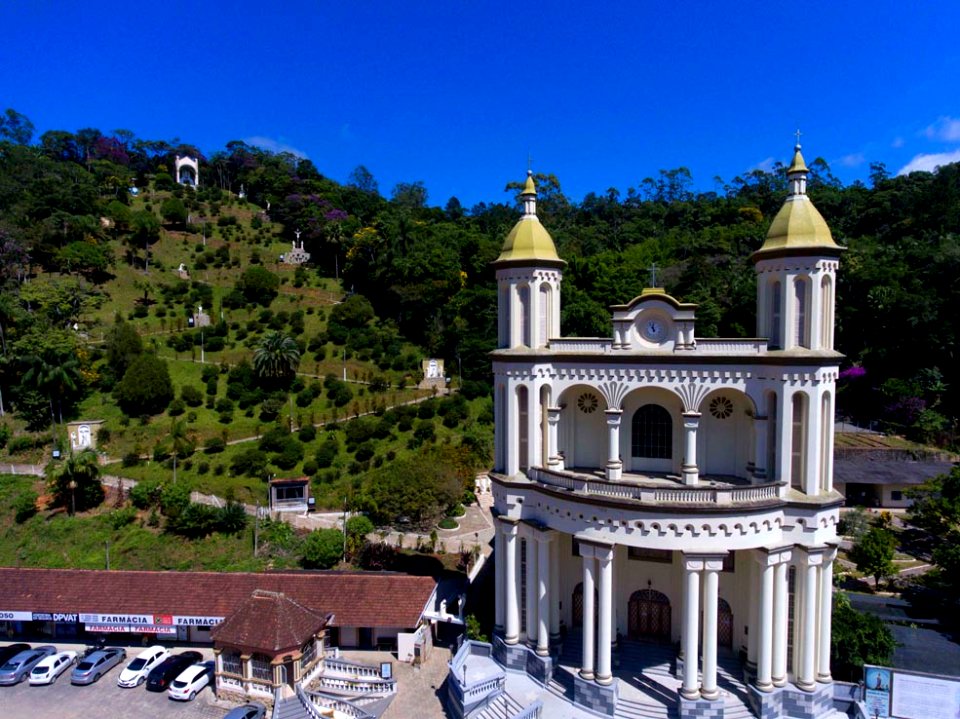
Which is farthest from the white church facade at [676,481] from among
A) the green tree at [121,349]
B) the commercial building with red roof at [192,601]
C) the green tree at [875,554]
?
the green tree at [121,349]

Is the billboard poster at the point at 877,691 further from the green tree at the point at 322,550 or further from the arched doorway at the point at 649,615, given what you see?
the green tree at the point at 322,550

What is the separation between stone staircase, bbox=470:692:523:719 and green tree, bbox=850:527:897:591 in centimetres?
1565


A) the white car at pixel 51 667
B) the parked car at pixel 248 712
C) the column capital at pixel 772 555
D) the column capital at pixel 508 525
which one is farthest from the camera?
the white car at pixel 51 667

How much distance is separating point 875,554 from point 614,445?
1348 centimetres

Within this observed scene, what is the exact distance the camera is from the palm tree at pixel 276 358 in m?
47.0

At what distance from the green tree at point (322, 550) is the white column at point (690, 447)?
16.8 metres

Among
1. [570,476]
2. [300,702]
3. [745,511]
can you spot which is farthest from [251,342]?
[745,511]

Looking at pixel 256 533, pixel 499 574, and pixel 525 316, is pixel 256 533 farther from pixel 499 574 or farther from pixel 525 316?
pixel 525 316

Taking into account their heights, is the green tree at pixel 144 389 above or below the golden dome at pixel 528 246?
below

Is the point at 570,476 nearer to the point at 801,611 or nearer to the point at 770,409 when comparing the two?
the point at 770,409

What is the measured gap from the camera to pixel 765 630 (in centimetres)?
1596

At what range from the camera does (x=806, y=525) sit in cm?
1612

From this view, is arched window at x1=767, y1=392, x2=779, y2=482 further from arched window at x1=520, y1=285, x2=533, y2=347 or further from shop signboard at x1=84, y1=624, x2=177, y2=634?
shop signboard at x1=84, y1=624, x2=177, y2=634

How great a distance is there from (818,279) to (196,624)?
2314cm
